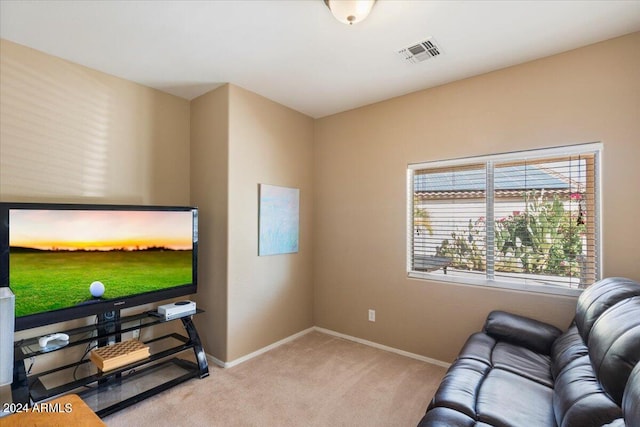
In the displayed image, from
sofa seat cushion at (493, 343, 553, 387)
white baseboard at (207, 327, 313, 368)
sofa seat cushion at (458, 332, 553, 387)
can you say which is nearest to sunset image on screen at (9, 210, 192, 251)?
white baseboard at (207, 327, 313, 368)

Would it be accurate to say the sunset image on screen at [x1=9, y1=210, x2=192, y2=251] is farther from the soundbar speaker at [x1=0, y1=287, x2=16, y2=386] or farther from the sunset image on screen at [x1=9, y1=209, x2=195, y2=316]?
the soundbar speaker at [x1=0, y1=287, x2=16, y2=386]

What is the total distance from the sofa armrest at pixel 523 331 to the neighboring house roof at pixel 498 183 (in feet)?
3.38

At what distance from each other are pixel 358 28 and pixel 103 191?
2504 millimetres

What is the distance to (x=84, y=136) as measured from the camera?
2.64 meters

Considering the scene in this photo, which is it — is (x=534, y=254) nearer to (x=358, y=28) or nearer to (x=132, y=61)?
(x=358, y=28)

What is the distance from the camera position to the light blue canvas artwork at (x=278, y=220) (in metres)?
3.29

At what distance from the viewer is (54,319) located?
2166 millimetres

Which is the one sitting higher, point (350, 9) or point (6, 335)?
point (350, 9)

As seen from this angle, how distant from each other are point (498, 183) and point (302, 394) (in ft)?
7.98

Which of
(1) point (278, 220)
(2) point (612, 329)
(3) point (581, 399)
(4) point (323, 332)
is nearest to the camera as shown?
(3) point (581, 399)

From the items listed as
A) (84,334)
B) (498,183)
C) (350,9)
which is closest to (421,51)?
(350,9)

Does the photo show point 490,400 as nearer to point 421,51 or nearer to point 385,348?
point 385,348

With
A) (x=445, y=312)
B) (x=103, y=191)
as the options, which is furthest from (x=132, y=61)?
(x=445, y=312)

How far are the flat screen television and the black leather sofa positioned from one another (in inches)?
90.4
